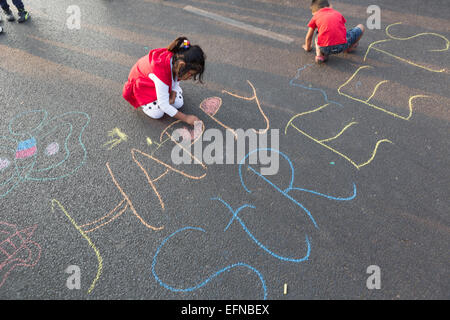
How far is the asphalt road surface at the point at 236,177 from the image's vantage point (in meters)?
2.11

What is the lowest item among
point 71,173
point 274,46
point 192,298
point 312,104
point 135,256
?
point 192,298

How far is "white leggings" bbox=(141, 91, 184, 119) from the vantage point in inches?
114

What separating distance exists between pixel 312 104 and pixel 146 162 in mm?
1943

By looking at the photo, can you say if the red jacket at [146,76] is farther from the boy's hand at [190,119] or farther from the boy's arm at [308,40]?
the boy's arm at [308,40]

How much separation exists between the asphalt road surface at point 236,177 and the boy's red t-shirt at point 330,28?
0.99 ft

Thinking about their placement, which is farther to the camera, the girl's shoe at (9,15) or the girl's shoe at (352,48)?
the girl's shoe at (9,15)

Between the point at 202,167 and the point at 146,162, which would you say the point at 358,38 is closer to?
the point at 202,167

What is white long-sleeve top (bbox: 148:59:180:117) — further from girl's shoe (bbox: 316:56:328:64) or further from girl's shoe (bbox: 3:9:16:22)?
girl's shoe (bbox: 3:9:16:22)

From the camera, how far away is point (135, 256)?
2.19 metres

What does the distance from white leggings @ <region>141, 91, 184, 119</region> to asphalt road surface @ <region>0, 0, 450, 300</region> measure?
9 cm

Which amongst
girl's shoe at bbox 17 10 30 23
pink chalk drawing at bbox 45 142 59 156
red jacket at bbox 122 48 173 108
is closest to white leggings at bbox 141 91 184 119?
red jacket at bbox 122 48 173 108

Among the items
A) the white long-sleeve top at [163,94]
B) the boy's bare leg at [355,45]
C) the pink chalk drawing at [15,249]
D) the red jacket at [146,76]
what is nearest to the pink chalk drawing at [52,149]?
the pink chalk drawing at [15,249]

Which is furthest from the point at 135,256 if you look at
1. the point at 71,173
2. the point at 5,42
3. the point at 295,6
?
the point at 295,6

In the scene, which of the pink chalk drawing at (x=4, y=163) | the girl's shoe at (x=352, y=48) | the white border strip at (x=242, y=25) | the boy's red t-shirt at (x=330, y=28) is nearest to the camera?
the pink chalk drawing at (x=4, y=163)
